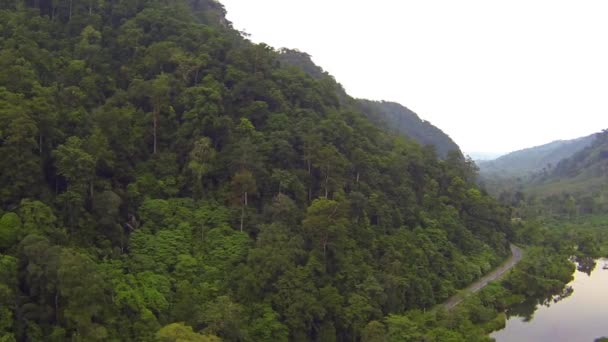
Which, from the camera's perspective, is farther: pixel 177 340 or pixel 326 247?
pixel 326 247

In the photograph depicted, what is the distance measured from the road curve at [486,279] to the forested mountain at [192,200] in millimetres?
811

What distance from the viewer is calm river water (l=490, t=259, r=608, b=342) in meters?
30.8

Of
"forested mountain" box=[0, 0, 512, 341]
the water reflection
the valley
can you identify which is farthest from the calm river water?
"forested mountain" box=[0, 0, 512, 341]

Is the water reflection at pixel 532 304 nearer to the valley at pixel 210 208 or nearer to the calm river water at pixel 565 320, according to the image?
the calm river water at pixel 565 320

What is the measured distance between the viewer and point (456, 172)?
45.2 meters

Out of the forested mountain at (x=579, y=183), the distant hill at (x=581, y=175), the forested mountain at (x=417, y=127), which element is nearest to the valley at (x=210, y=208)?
the forested mountain at (x=579, y=183)

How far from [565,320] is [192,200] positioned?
1002 inches

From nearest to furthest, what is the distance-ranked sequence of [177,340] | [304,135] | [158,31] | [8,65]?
[177,340], [8,65], [304,135], [158,31]

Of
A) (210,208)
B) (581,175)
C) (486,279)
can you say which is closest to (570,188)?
(581,175)

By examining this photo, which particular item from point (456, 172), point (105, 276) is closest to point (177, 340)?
point (105, 276)

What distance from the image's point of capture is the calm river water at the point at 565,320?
30.8 meters

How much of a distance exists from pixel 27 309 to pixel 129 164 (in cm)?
1073

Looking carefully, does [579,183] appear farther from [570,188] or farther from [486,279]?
[486,279]

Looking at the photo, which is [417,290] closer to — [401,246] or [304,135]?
[401,246]
